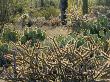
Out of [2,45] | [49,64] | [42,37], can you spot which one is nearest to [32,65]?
[49,64]

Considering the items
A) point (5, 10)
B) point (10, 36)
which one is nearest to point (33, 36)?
point (10, 36)

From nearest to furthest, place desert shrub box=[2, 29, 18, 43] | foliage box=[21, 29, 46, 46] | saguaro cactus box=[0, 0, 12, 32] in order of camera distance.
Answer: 1. foliage box=[21, 29, 46, 46]
2. desert shrub box=[2, 29, 18, 43]
3. saguaro cactus box=[0, 0, 12, 32]

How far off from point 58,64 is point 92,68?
1.98 ft

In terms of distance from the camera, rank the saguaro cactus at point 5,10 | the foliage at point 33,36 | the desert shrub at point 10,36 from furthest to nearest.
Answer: the saguaro cactus at point 5,10, the desert shrub at point 10,36, the foliage at point 33,36

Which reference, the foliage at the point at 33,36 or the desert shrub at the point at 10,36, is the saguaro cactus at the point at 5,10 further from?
the foliage at the point at 33,36

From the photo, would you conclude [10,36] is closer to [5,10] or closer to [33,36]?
[33,36]

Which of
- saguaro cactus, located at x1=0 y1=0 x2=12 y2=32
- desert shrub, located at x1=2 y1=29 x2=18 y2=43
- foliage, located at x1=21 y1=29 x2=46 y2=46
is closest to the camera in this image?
foliage, located at x1=21 y1=29 x2=46 y2=46

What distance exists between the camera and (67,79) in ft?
19.8

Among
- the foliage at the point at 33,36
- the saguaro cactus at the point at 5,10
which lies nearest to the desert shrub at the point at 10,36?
the foliage at the point at 33,36

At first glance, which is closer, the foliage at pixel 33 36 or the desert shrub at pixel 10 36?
the foliage at pixel 33 36

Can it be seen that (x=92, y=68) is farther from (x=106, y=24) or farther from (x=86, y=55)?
(x=106, y=24)

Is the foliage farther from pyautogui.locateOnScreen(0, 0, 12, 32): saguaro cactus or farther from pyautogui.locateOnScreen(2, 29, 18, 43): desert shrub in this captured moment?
pyautogui.locateOnScreen(0, 0, 12, 32): saguaro cactus

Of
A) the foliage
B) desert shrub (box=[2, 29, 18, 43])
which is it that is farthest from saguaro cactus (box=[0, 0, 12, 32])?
the foliage

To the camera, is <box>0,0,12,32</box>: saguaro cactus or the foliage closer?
the foliage
